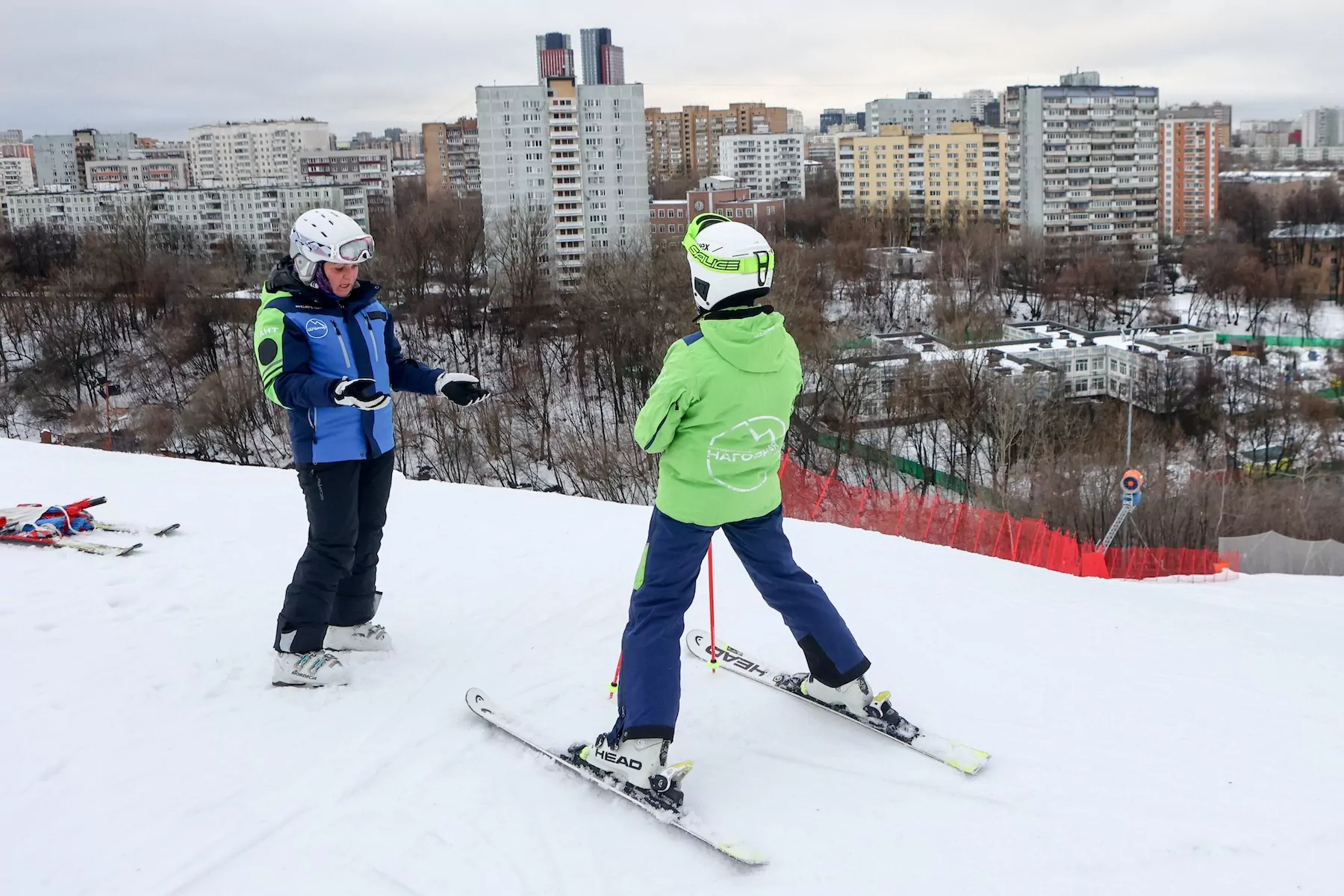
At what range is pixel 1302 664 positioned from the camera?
364cm

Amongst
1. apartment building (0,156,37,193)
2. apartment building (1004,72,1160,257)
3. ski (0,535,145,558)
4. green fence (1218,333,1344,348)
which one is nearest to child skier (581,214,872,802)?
ski (0,535,145,558)

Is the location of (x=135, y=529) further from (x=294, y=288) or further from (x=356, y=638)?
(x=294, y=288)

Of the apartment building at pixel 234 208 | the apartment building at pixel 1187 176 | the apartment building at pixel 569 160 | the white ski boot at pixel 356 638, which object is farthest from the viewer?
the apartment building at pixel 1187 176

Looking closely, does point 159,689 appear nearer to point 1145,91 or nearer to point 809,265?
point 809,265

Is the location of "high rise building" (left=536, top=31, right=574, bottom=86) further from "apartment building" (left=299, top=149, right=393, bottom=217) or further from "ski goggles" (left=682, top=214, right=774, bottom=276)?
"ski goggles" (left=682, top=214, right=774, bottom=276)

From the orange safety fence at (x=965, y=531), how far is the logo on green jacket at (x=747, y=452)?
18.3 ft

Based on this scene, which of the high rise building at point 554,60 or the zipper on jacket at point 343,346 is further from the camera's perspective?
the high rise building at point 554,60

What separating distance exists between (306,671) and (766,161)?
275ft

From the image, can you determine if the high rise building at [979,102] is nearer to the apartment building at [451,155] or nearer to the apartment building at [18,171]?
the apartment building at [451,155]

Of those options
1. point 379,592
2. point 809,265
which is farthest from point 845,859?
point 809,265

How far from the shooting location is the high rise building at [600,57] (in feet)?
238

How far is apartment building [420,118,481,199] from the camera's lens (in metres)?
77.4

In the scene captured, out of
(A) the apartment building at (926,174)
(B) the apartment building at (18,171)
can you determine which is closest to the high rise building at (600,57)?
(A) the apartment building at (926,174)

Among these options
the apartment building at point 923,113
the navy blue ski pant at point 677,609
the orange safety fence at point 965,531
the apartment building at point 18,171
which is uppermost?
the apartment building at point 923,113
